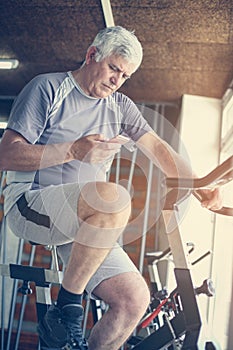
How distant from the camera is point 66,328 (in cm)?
139

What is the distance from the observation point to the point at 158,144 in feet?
6.91

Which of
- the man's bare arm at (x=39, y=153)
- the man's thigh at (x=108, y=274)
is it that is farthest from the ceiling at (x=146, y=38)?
the man's thigh at (x=108, y=274)

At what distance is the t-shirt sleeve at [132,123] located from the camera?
2094 millimetres

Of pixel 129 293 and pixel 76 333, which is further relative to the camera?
pixel 129 293

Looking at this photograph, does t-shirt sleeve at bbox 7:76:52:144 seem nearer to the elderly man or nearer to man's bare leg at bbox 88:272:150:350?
the elderly man

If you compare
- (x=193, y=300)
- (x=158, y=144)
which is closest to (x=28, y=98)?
(x=158, y=144)

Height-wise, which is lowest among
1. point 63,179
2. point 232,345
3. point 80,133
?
point 232,345

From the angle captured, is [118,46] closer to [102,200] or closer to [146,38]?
[102,200]

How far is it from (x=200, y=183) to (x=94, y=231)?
37cm

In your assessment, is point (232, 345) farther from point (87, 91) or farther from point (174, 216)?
point (87, 91)

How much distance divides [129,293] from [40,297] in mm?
510

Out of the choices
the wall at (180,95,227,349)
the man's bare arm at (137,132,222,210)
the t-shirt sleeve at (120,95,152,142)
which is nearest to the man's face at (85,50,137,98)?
the t-shirt sleeve at (120,95,152,142)

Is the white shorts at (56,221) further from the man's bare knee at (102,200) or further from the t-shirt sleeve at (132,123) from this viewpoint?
the t-shirt sleeve at (132,123)

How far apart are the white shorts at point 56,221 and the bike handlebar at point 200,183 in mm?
293
